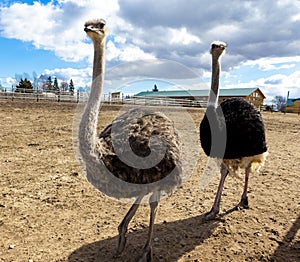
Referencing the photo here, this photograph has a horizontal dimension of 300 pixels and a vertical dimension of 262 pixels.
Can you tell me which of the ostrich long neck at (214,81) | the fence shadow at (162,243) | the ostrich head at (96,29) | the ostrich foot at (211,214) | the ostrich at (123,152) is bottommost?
the fence shadow at (162,243)

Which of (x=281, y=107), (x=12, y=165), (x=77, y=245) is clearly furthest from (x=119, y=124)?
(x=281, y=107)

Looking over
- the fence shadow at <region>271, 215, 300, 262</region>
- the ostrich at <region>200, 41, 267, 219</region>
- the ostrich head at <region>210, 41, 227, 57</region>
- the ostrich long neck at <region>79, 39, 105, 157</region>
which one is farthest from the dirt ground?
the ostrich head at <region>210, 41, 227, 57</region>

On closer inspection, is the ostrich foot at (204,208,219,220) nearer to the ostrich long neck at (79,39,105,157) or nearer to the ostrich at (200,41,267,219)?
the ostrich at (200,41,267,219)

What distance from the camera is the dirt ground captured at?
2.89 meters

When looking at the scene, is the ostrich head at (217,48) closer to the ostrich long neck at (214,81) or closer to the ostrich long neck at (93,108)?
the ostrich long neck at (214,81)

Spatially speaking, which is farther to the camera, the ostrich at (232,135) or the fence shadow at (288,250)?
the ostrich at (232,135)

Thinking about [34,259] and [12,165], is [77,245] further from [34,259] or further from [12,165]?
[12,165]

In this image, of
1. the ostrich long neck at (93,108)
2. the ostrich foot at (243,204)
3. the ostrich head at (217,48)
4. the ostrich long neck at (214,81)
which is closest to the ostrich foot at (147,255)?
the ostrich long neck at (93,108)

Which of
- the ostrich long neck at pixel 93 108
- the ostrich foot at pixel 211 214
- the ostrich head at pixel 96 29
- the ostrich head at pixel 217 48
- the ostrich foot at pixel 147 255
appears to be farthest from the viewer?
the ostrich head at pixel 217 48

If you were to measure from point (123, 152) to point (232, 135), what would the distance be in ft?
4.79

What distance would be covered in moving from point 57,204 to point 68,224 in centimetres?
52

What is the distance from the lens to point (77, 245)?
2.98m

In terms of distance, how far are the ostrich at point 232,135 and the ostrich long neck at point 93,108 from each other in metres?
1.49

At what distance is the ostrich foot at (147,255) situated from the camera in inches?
107
